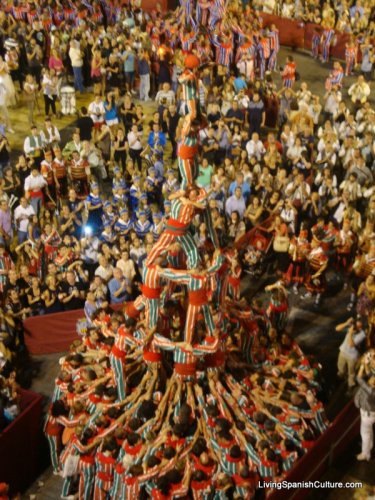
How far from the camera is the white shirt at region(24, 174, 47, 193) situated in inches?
746

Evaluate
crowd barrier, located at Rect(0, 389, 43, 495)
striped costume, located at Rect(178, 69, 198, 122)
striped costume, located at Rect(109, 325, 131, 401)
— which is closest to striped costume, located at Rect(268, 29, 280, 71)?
striped costume, located at Rect(178, 69, 198, 122)

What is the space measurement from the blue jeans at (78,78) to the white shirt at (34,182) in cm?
644

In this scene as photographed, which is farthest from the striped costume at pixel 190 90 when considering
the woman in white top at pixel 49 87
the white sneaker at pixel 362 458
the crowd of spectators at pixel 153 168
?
the woman in white top at pixel 49 87

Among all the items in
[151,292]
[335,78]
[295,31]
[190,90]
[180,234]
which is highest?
[190,90]

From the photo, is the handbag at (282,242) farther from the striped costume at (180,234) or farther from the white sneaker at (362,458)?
the striped costume at (180,234)

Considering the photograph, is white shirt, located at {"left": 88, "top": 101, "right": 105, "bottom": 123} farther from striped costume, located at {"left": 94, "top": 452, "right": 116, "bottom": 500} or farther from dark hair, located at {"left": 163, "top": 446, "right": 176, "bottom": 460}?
dark hair, located at {"left": 163, "top": 446, "right": 176, "bottom": 460}

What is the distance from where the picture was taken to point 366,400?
1388 cm

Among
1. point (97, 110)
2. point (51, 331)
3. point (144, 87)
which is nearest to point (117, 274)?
point (51, 331)

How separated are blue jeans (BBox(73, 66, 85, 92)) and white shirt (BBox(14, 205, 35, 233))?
7415 mm

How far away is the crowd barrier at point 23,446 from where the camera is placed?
14125 mm

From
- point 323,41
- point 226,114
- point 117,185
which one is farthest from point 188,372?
point 323,41

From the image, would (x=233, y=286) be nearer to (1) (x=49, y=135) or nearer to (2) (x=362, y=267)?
(2) (x=362, y=267)

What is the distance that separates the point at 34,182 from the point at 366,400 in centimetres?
858

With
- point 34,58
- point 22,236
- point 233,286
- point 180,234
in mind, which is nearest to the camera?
point 180,234
